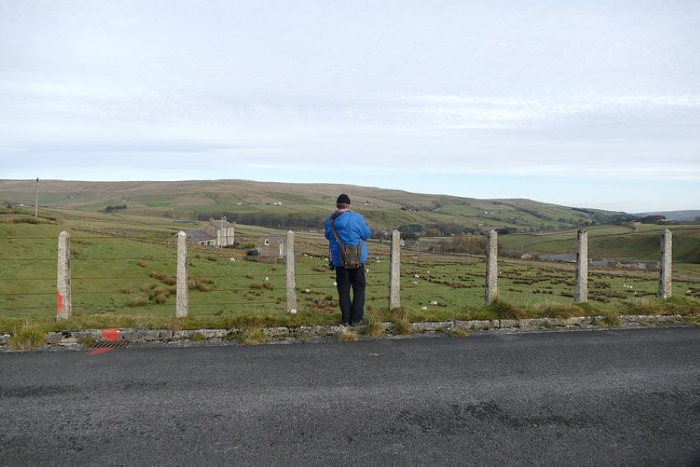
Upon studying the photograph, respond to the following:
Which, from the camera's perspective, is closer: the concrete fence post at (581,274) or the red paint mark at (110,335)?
the red paint mark at (110,335)

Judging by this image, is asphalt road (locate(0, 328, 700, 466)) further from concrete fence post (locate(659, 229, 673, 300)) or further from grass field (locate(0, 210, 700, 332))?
concrete fence post (locate(659, 229, 673, 300))

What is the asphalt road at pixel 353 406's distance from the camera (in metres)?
4.65

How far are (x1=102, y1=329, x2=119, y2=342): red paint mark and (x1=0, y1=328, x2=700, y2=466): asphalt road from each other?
2.58 ft

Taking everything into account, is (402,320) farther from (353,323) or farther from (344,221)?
(344,221)

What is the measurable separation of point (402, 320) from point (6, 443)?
6.44m

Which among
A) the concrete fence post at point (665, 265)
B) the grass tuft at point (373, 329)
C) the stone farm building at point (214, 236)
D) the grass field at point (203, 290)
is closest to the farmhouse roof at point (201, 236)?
the stone farm building at point (214, 236)

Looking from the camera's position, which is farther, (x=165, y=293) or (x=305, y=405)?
(x=165, y=293)

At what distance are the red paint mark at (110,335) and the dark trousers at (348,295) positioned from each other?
12.4 feet

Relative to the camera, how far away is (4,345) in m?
8.25

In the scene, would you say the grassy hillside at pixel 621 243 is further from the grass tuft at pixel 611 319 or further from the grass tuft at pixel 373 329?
the grass tuft at pixel 373 329

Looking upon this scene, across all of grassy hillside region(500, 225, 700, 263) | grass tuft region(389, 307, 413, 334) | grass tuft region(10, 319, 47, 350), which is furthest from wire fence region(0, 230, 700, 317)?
grassy hillside region(500, 225, 700, 263)

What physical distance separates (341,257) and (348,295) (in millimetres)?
725

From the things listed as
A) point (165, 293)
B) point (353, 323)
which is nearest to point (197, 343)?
point (353, 323)

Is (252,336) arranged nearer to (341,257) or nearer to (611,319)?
(341,257)
